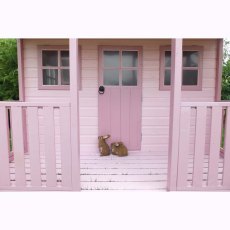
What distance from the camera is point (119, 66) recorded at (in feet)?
13.8

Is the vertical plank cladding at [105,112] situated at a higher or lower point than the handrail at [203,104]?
lower

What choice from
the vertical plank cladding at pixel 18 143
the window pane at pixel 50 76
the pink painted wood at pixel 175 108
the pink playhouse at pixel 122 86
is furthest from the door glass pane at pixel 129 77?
the vertical plank cladding at pixel 18 143

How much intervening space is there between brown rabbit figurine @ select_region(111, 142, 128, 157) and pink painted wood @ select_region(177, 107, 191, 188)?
4.78 ft

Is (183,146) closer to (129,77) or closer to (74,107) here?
(74,107)

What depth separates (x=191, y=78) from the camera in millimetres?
4254

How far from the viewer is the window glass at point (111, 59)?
420cm

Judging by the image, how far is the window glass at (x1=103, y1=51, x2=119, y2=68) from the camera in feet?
13.8

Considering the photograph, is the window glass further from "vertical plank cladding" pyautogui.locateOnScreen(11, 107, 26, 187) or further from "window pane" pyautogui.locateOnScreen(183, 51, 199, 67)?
"vertical plank cladding" pyautogui.locateOnScreen(11, 107, 26, 187)

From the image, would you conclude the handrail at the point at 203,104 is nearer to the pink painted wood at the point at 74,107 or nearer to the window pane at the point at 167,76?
the pink painted wood at the point at 74,107

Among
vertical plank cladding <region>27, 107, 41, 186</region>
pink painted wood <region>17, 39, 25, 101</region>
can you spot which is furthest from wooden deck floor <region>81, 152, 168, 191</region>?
pink painted wood <region>17, 39, 25, 101</region>

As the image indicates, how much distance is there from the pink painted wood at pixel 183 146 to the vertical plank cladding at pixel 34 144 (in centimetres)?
160

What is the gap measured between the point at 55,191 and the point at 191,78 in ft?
9.65

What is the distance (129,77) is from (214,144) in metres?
2.00

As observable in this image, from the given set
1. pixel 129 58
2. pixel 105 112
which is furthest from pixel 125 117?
pixel 129 58
